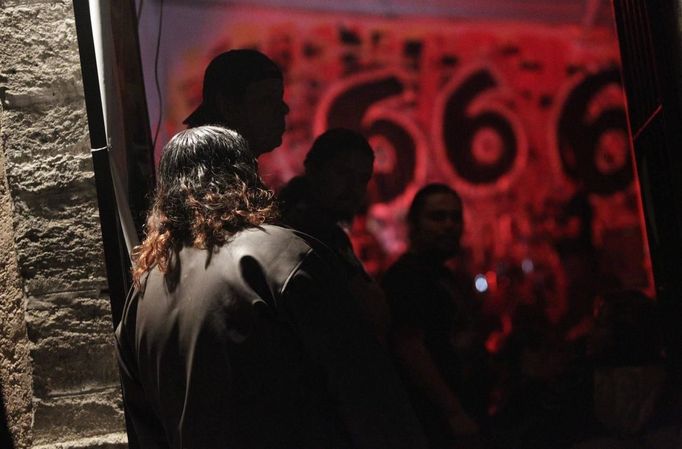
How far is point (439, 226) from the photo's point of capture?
326 centimetres

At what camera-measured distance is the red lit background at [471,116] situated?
10.6ft

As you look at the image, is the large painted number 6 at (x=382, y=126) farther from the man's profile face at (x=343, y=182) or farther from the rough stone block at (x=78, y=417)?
the rough stone block at (x=78, y=417)

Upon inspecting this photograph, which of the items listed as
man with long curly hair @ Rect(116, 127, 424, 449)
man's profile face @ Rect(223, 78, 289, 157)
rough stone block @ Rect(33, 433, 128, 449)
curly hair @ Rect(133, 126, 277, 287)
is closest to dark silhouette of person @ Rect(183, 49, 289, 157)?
man's profile face @ Rect(223, 78, 289, 157)

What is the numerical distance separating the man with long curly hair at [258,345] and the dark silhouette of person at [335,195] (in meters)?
1.06

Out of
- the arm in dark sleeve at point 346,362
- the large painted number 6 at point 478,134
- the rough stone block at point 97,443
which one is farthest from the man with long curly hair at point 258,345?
the rough stone block at point 97,443

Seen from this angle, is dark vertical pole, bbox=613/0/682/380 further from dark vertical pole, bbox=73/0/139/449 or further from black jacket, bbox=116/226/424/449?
dark vertical pole, bbox=73/0/139/449

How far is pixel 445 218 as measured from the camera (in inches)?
128

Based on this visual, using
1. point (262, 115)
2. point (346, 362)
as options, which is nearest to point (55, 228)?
point (262, 115)

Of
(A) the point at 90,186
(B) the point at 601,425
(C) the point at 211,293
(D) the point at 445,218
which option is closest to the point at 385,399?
(C) the point at 211,293

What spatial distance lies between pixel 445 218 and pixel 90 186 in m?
1.54

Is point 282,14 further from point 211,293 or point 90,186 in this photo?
point 211,293

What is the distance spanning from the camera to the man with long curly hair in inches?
78.5

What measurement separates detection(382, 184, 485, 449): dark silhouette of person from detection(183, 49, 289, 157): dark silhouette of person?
66 centimetres

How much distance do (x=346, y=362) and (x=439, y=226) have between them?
1.37 meters
